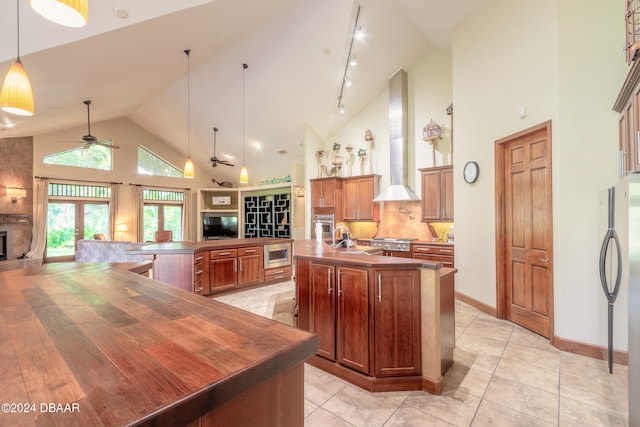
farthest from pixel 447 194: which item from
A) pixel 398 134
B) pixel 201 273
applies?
pixel 201 273

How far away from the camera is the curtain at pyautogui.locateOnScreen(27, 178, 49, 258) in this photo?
7.06m

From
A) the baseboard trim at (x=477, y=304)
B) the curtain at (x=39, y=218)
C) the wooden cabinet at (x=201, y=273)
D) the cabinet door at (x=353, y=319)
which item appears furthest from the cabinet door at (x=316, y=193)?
the curtain at (x=39, y=218)

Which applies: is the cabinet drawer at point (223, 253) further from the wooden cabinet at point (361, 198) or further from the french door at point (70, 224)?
the french door at point (70, 224)

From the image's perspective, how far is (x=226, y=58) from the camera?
5.57 meters

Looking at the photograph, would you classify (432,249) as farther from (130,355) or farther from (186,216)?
(186,216)

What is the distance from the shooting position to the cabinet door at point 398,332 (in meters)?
2.19

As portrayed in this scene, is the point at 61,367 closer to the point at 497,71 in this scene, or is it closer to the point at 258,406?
the point at 258,406

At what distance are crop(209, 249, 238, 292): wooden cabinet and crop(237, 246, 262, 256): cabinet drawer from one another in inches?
3.9

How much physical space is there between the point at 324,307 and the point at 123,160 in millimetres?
8945

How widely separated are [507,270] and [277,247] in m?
3.84

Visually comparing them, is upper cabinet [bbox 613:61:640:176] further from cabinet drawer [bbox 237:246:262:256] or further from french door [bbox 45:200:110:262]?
french door [bbox 45:200:110:262]

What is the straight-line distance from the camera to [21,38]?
9.29 feet

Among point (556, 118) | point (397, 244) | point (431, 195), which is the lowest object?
point (397, 244)

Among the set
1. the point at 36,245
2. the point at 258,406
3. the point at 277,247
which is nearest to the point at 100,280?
the point at 258,406
